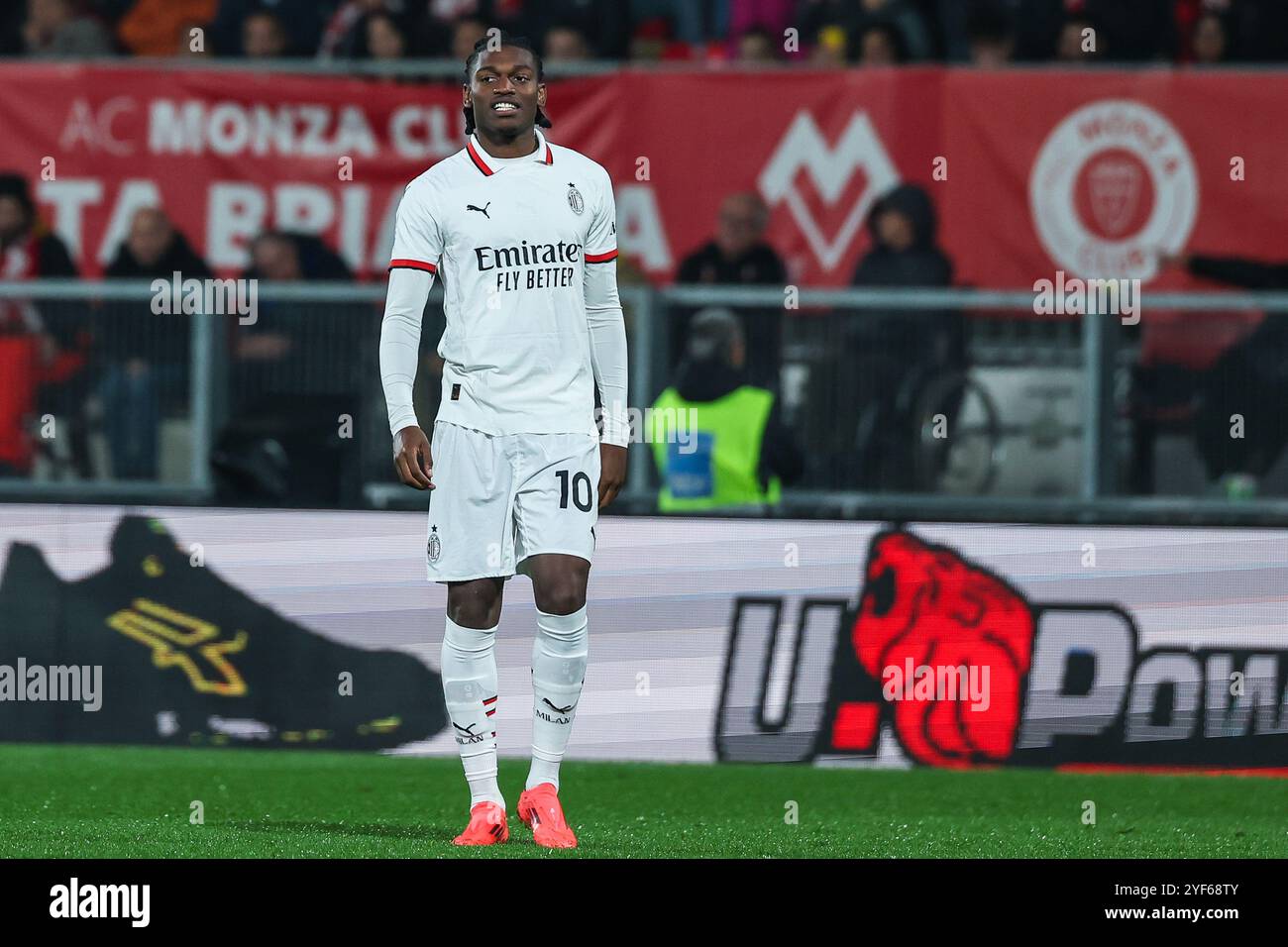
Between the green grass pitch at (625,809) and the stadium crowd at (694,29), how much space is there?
426 centimetres

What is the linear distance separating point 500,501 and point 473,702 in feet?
1.96

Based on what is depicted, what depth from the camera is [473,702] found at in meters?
7.16

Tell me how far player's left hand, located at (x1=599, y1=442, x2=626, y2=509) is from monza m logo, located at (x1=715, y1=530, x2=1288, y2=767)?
2.66 metres

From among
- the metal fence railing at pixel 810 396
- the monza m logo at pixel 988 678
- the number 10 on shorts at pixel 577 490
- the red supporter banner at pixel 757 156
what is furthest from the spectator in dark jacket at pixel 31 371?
the number 10 on shorts at pixel 577 490

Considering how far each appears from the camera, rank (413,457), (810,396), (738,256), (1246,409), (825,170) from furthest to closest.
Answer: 1. (825,170)
2. (738,256)
3. (810,396)
4. (1246,409)
5. (413,457)

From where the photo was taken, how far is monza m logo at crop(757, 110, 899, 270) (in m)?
11.8

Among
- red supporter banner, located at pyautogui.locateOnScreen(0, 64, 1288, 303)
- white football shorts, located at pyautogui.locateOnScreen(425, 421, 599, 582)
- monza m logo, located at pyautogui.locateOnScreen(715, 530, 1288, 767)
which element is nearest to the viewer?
white football shorts, located at pyautogui.locateOnScreen(425, 421, 599, 582)

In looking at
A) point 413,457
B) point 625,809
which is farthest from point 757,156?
point 413,457

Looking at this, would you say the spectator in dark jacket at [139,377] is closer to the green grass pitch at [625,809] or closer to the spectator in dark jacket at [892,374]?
the green grass pitch at [625,809]

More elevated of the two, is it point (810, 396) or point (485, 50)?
point (485, 50)

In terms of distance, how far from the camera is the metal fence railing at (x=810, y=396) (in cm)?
1023

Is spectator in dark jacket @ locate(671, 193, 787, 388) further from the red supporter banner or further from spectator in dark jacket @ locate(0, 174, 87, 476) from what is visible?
spectator in dark jacket @ locate(0, 174, 87, 476)

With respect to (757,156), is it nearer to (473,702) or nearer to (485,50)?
(485,50)

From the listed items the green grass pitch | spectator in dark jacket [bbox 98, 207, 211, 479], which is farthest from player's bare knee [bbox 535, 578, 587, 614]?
spectator in dark jacket [bbox 98, 207, 211, 479]
